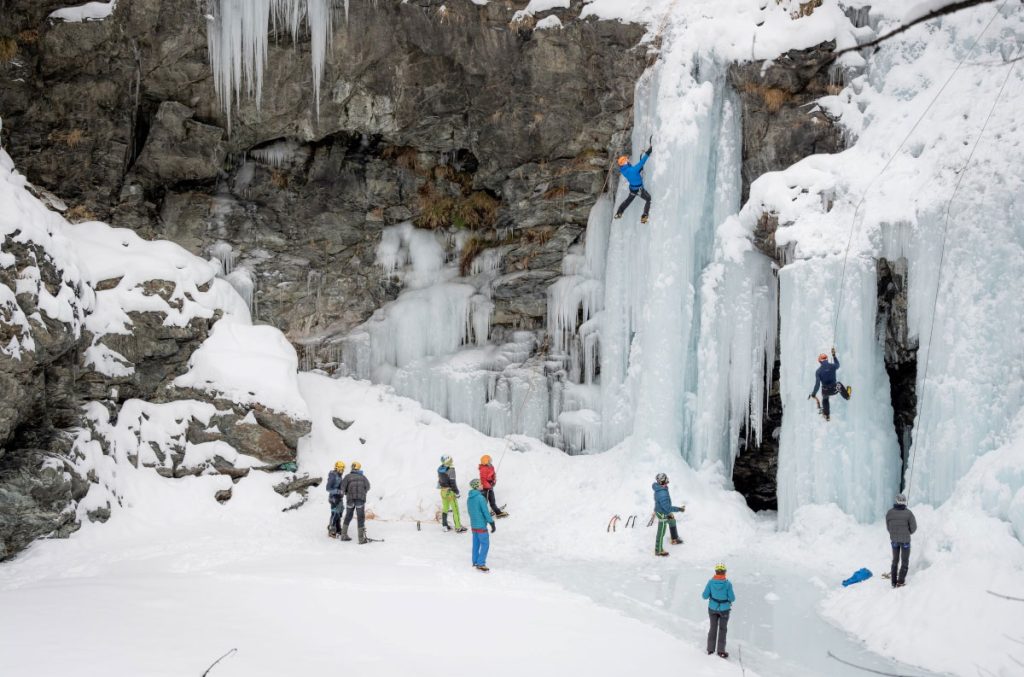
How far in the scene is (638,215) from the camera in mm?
13258

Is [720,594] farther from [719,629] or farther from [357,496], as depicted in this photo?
[357,496]

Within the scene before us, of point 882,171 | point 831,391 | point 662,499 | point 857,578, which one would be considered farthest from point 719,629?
point 882,171

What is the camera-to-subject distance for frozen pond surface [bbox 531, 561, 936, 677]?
6.54 meters

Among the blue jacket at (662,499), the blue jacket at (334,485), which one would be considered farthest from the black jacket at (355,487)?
the blue jacket at (662,499)

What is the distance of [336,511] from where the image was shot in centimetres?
1048

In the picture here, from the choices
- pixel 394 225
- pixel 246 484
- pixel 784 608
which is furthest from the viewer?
pixel 394 225

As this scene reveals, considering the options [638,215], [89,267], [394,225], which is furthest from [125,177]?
[638,215]

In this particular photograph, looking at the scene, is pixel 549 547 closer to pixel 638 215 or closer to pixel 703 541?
pixel 703 541

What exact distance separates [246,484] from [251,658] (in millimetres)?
7074

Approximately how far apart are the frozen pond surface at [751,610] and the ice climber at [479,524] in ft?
2.47

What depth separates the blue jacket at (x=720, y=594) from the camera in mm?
6355

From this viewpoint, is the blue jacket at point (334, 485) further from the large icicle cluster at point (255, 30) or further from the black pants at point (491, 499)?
the large icicle cluster at point (255, 30)

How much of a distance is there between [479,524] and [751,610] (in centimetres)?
319

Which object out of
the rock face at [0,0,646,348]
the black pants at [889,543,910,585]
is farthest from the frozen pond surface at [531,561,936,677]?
the rock face at [0,0,646,348]
